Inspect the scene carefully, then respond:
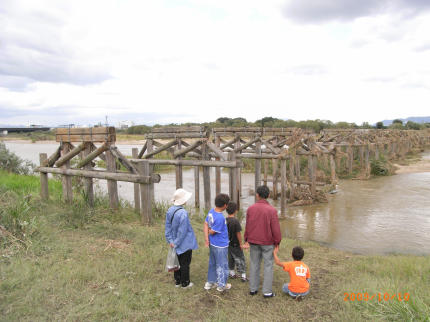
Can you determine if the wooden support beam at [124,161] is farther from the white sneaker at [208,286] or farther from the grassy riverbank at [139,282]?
the white sneaker at [208,286]

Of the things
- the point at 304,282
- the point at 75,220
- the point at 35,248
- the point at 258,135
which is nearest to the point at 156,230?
the point at 75,220

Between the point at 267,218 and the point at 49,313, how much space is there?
2930mm

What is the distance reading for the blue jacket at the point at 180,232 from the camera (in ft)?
14.3

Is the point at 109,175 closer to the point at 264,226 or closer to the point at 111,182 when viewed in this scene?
the point at 111,182

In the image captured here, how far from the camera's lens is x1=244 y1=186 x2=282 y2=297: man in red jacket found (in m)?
4.30

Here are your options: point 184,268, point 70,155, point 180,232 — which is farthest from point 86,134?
point 184,268

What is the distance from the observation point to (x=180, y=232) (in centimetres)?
434

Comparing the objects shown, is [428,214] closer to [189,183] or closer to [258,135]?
[258,135]

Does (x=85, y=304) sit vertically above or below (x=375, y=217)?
above

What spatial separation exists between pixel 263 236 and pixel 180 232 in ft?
3.70

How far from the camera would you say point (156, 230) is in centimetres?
683
